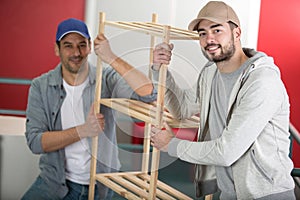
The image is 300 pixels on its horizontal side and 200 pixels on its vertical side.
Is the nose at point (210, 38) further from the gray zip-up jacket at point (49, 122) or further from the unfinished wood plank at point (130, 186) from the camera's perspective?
the gray zip-up jacket at point (49, 122)

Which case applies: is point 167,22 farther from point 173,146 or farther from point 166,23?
point 173,146

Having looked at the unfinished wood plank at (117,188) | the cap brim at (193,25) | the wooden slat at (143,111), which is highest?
the cap brim at (193,25)

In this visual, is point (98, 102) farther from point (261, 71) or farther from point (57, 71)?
point (261, 71)

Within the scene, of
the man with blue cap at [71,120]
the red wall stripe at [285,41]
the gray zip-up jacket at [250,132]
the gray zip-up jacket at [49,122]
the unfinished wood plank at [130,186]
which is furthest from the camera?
the red wall stripe at [285,41]

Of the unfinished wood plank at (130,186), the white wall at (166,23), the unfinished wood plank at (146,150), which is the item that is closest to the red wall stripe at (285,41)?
the white wall at (166,23)

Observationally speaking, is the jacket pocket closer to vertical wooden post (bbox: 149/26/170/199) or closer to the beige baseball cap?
vertical wooden post (bbox: 149/26/170/199)

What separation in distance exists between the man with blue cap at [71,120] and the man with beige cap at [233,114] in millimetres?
209

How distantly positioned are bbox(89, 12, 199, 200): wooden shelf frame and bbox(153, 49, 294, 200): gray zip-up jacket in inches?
2.2

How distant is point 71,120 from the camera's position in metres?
2.28

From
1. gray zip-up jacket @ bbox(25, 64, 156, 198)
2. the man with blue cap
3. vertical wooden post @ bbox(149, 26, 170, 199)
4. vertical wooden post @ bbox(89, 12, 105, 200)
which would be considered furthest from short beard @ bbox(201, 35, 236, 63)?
gray zip-up jacket @ bbox(25, 64, 156, 198)

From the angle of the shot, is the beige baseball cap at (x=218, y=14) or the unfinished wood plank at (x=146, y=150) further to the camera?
the unfinished wood plank at (x=146, y=150)

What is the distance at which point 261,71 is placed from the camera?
5.66 ft

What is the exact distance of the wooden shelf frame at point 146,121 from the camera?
5.90 ft

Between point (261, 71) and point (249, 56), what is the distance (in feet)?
0.62
